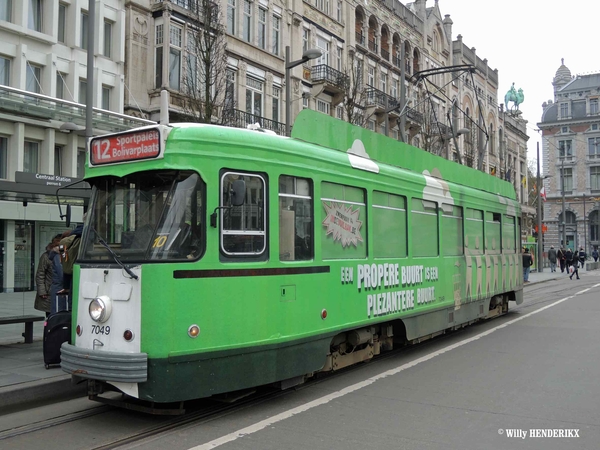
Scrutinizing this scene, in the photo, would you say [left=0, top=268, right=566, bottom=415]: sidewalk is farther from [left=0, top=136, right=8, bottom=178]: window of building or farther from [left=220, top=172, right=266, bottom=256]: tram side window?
[left=0, top=136, right=8, bottom=178]: window of building

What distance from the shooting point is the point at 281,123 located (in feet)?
91.8

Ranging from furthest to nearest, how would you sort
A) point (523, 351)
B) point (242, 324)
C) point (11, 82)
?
point (11, 82) → point (523, 351) → point (242, 324)

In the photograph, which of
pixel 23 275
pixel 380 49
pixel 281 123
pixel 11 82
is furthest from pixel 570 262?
pixel 23 275

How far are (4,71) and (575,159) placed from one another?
262ft

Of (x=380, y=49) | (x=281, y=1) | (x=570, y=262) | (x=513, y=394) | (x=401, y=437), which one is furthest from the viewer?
(x=380, y=49)

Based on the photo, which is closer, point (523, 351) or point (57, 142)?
point (523, 351)

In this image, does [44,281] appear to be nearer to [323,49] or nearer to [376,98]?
[323,49]

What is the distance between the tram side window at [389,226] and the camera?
28.0ft

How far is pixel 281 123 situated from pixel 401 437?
23.3 meters

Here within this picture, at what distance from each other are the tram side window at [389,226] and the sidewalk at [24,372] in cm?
420

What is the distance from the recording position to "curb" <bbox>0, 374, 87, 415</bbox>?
684 cm

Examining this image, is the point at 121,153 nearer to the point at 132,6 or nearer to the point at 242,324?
the point at 242,324

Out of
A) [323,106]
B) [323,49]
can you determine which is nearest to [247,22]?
[323,106]

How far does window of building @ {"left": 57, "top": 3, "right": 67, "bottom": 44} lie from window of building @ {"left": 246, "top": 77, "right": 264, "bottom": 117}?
802 centimetres
